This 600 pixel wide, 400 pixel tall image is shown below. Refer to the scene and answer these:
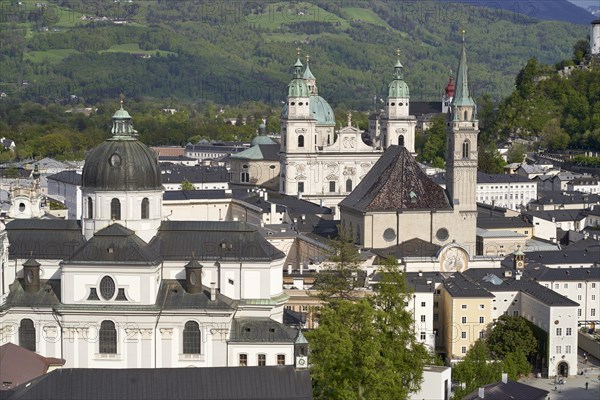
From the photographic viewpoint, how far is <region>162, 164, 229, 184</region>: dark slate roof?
116 m

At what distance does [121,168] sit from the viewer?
5512 centimetres

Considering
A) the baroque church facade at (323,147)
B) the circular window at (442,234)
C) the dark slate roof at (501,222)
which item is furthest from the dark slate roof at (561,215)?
the circular window at (442,234)

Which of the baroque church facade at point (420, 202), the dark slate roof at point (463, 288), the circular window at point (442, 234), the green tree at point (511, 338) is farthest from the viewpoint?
the circular window at point (442, 234)

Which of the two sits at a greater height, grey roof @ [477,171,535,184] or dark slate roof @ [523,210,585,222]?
grey roof @ [477,171,535,184]

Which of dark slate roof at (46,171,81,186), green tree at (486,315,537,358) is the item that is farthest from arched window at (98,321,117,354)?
dark slate roof at (46,171,81,186)

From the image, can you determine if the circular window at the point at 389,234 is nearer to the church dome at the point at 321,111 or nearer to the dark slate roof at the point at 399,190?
the dark slate roof at the point at 399,190

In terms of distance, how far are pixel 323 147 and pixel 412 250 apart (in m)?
33.4

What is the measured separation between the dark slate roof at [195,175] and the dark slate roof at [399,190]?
38264 millimetres

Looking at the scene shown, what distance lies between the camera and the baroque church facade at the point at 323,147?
10575 cm

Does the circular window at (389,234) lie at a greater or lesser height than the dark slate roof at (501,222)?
lesser

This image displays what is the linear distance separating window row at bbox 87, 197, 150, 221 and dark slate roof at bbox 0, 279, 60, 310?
332 cm

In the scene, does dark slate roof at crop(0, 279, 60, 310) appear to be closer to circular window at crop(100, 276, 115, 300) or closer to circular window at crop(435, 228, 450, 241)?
circular window at crop(100, 276, 115, 300)

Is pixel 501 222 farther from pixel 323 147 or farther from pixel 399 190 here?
pixel 323 147

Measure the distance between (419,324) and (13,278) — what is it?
1942cm
